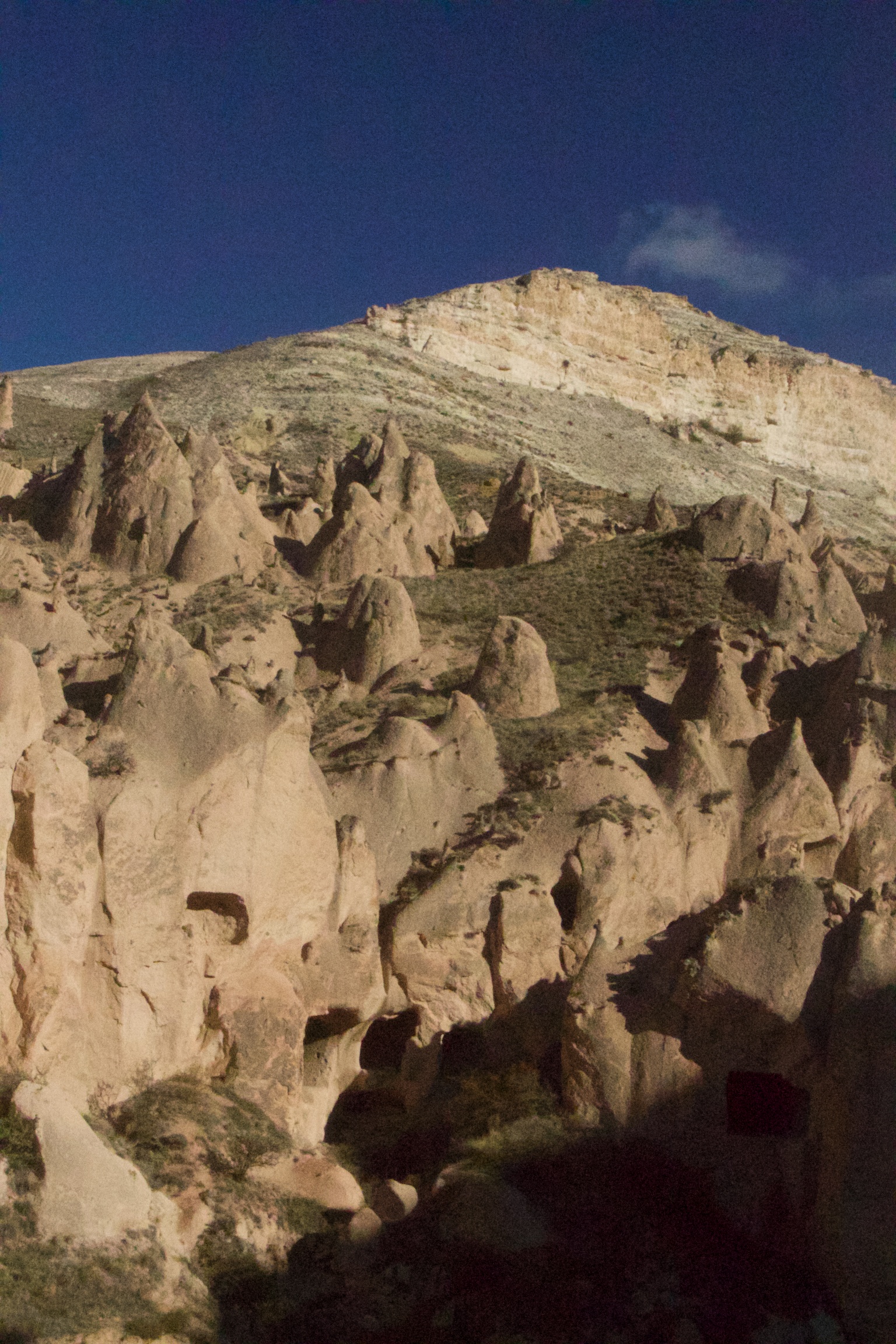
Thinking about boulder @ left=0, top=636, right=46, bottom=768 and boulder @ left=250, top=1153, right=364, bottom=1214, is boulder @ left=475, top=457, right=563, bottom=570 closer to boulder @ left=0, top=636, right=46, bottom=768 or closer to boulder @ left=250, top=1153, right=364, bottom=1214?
boulder @ left=0, top=636, right=46, bottom=768

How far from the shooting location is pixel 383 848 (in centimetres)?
1759

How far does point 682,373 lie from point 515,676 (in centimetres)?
7654

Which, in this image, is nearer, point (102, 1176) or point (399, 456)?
point (102, 1176)

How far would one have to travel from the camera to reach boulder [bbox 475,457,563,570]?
107 ft

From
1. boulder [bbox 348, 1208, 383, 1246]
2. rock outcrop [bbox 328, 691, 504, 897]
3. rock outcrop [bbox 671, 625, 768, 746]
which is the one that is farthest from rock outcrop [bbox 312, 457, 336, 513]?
boulder [bbox 348, 1208, 383, 1246]

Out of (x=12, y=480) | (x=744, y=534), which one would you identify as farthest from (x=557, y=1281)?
(x=12, y=480)

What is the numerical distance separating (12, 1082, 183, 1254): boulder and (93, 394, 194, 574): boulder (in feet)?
59.0

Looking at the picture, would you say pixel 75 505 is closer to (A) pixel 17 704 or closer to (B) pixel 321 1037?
(A) pixel 17 704

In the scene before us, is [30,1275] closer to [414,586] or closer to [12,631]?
[12,631]

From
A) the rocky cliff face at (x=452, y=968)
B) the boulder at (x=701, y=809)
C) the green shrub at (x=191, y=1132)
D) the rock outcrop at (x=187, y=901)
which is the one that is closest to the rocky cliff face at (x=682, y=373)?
the rocky cliff face at (x=452, y=968)

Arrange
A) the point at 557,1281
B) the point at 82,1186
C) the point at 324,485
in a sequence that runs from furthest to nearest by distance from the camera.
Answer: the point at 324,485, the point at 557,1281, the point at 82,1186

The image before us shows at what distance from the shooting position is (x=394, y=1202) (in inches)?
536

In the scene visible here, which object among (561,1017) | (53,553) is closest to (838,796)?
(561,1017)

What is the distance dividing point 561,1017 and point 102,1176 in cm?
648
